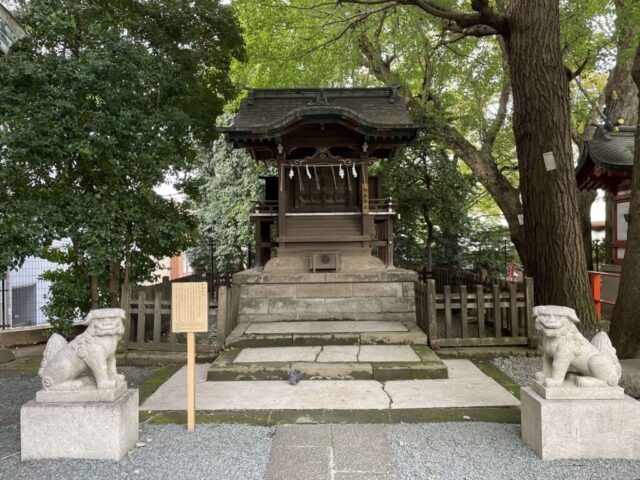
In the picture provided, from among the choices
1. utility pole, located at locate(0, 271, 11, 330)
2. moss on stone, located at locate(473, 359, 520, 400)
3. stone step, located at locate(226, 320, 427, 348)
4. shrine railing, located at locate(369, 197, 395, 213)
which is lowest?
moss on stone, located at locate(473, 359, 520, 400)

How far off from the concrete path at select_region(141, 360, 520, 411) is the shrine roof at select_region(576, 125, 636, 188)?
26.7 ft

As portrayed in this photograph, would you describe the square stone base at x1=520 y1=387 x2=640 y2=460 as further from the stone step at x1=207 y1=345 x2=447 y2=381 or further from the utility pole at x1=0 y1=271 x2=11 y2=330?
the utility pole at x1=0 y1=271 x2=11 y2=330

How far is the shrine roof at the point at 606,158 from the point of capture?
10586 mm

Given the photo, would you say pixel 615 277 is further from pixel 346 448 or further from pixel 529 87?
pixel 346 448

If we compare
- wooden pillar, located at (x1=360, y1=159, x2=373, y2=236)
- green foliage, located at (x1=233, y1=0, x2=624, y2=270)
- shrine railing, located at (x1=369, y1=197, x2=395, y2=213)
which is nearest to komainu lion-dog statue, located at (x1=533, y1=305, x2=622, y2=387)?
wooden pillar, located at (x1=360, y1=159, x2=373, y2=236)

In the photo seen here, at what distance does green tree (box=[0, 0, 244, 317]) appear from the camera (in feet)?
19.0

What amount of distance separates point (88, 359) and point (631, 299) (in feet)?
21.4

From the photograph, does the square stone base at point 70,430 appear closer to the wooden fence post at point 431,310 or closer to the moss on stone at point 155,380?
the moss on stone at point 155,380

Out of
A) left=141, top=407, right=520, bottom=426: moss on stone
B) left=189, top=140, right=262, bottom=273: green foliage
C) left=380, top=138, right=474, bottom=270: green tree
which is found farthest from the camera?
left=189, top=140, right=262, bottom=273: green foliage

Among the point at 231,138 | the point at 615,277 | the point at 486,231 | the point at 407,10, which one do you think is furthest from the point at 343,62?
the point at 615,277

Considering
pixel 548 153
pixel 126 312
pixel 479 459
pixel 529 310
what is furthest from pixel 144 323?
pixel 548 153

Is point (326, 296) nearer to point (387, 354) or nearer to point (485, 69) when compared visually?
point (387, 354)

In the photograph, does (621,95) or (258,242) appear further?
(621,95)

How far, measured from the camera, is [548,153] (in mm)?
7527
